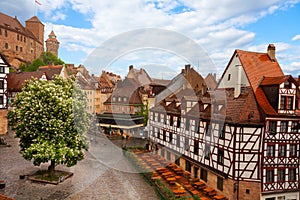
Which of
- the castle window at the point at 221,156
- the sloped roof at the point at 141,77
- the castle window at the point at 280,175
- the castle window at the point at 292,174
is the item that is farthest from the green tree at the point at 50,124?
the sloped roof at the point at 141,77

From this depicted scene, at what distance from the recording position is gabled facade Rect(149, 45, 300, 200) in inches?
693

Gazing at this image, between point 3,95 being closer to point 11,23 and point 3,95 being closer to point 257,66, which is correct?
point 257,66

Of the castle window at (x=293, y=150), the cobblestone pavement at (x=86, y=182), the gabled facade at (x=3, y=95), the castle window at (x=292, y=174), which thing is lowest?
the cobblestone pavement at (x=86, y=182)

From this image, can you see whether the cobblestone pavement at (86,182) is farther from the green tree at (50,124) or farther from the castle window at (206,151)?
the castle window at (206,151)

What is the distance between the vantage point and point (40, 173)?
21.7m

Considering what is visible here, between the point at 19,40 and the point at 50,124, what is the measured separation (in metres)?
73.4

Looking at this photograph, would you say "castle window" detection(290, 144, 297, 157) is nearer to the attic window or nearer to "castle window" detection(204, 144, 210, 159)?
the attic window

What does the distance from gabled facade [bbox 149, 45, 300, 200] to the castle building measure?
234 ft

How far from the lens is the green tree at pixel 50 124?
18.3 metres

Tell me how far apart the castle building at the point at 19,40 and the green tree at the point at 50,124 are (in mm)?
64026

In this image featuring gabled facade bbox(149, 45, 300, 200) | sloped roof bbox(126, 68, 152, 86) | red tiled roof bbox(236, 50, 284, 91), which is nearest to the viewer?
gabled facade bbox(149, 45, 300, 200)

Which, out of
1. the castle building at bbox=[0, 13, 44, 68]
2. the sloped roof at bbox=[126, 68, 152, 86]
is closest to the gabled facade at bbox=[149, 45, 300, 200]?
the sloped roof at bbox=[126, 68, 152, 86]

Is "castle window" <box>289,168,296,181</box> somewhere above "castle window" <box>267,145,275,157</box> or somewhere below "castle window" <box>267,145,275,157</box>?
below

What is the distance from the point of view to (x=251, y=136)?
17.5m
